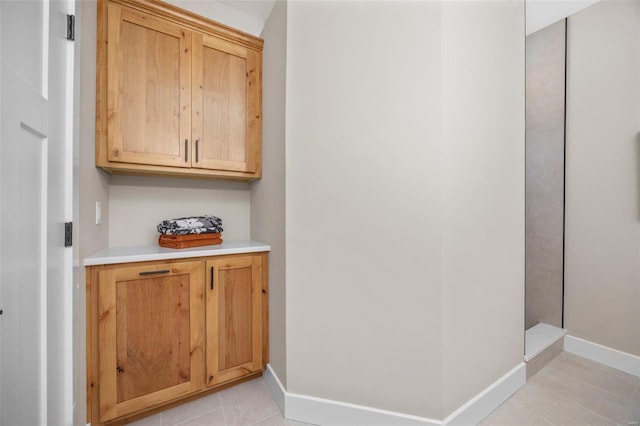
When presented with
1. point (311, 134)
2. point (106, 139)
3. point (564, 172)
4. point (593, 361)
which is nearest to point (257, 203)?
point (311, 134)

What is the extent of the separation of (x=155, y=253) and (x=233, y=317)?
2.05ft

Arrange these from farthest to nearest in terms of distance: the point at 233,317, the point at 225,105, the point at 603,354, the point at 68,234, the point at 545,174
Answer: the point at 545,174 → the point at 603,354 → the point at 225,105 → the point at 233,317 → the point at 68,234

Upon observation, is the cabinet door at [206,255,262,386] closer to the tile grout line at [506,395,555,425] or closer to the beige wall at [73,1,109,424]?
the beige wall at [73,1,109,424]

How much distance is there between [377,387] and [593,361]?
1.91 meters

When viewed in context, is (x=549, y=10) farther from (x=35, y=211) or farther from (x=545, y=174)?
(x=35, y=211)

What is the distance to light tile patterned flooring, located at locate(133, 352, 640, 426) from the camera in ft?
4.89

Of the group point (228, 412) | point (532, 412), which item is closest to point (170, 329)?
point (228, 412)

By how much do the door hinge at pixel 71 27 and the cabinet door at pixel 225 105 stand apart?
641 millimetres

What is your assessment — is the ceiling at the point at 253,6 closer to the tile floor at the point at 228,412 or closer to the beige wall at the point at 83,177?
the beige wall at the point at 83,177

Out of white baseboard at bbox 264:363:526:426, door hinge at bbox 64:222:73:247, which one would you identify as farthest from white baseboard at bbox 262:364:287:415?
door hinge at bbox 64:222:73:247

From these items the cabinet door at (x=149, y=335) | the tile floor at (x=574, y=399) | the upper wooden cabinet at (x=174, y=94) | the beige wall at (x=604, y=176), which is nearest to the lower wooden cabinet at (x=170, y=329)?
the cabinet door at (x=149, y=335)

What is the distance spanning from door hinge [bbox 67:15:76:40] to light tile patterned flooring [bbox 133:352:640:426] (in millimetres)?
1957

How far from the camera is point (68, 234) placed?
114cm

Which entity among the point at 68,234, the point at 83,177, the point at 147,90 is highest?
the point at 147,90
